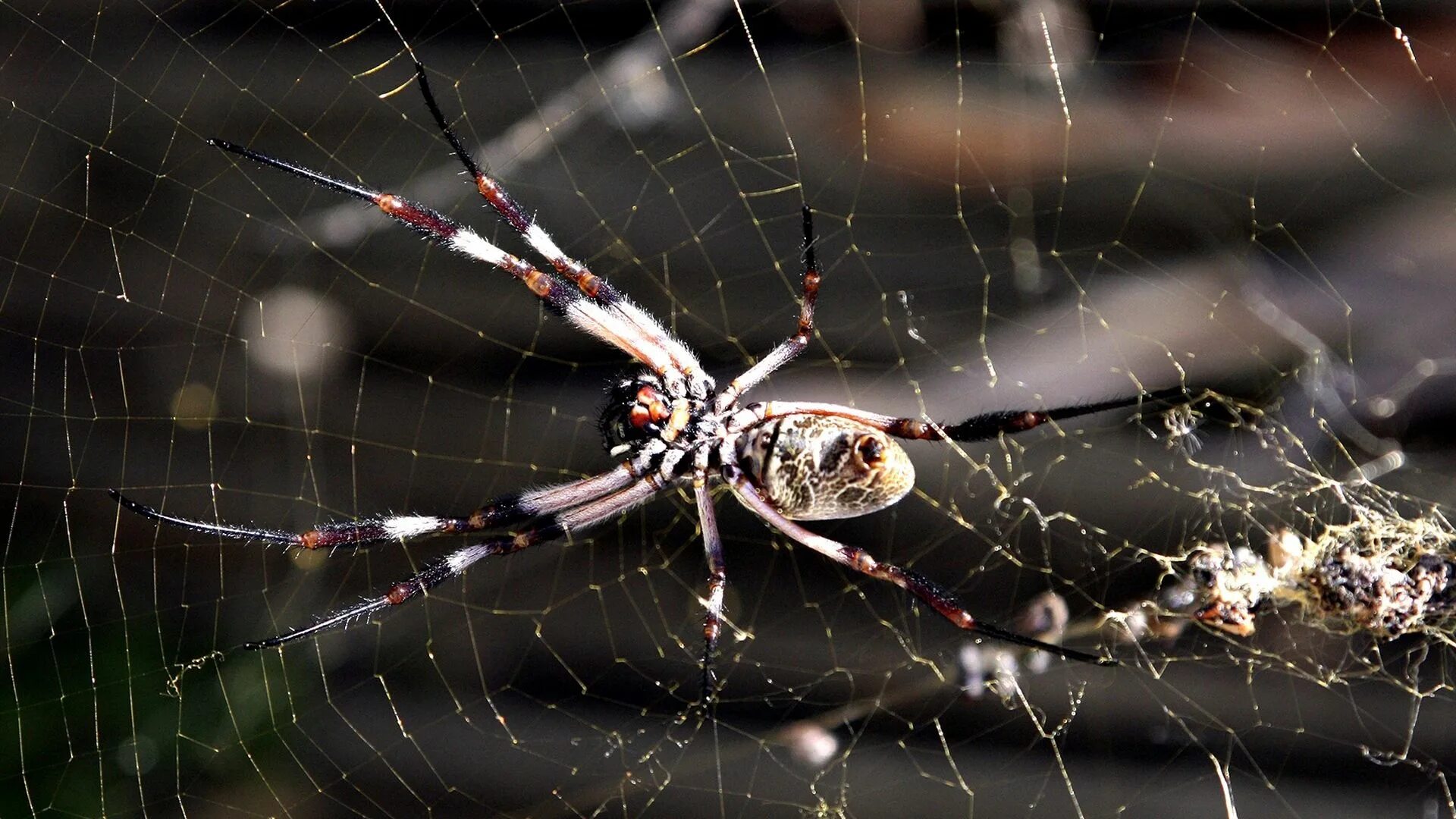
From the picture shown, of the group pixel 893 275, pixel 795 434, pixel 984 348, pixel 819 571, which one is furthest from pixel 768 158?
pixel 819 571

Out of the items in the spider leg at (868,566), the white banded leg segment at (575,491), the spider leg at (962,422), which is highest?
the spider leg at (962,422)

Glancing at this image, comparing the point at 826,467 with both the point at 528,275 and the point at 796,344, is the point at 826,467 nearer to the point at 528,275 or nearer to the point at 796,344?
the point at 796,344

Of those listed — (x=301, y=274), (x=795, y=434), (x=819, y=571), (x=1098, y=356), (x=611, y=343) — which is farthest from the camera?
(x=301, y=274)

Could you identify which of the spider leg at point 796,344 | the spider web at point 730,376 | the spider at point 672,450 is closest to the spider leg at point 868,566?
the spider at point 672,450

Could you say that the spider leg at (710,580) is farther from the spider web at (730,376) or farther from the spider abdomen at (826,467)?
the spider web at (730,376)

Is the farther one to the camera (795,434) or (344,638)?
(344,638)

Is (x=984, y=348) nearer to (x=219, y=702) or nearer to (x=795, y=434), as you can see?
(x=795, y=434)
